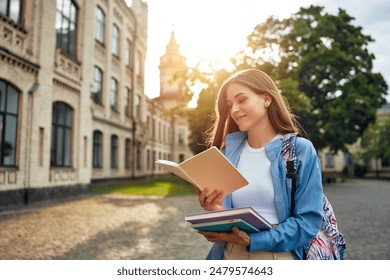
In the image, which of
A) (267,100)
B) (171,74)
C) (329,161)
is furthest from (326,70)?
(329,161)

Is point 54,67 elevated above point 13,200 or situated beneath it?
elevated above

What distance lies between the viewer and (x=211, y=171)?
3.85ft

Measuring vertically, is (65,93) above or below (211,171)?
above

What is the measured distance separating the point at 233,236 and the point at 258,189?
0.19 meters

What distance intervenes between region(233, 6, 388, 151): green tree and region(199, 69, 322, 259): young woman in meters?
8.06

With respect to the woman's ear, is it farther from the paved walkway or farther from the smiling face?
the paved walkway

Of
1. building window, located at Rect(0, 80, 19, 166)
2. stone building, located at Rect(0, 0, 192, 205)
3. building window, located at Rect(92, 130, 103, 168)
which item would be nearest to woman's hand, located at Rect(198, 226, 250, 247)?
stone building, located at Rect(0, 0, 192, 205)

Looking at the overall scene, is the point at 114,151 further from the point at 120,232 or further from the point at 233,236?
the point at 233,236

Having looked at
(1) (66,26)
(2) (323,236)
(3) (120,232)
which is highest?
(1) (66,26)

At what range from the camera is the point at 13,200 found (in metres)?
6.95

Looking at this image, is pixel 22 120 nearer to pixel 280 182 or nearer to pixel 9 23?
pixel 9 23

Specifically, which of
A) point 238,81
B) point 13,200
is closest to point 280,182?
point 238,81

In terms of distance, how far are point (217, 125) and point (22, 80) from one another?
23.4ft

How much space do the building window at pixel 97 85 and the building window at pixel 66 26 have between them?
9.19ft
